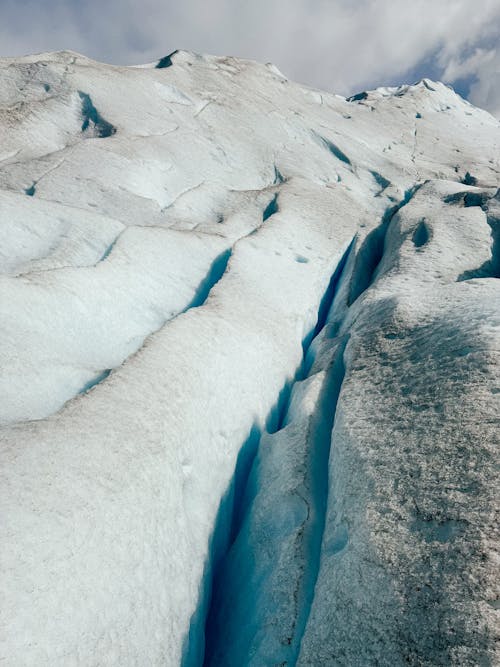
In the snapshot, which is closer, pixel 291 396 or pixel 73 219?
pixel 291 396

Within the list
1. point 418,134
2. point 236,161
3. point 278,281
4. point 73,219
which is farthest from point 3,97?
point 418,134

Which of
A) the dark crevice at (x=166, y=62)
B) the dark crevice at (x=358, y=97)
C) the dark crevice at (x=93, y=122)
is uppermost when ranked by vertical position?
the dark crevice at (x=358, y=97)

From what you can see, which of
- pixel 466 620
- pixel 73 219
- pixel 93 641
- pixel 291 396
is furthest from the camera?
pixel 73 219

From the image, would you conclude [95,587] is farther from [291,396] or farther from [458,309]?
[458,309]

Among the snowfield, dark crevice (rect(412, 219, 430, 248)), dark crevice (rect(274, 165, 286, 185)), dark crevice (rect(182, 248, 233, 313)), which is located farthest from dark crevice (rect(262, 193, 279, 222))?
dark crevice (rect(412, 219, 430, 248))

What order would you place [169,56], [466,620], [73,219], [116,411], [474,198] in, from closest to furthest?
[466,620] → [116,411] → [73,219] → [474,198] → [169,56]

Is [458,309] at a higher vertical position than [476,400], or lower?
higher

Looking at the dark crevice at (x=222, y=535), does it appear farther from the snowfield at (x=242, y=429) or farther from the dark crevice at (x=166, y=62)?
the dark crevice at (x=166, y=62)

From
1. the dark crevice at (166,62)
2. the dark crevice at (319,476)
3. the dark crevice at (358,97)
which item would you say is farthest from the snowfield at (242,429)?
the dark crevice at (358,97)
